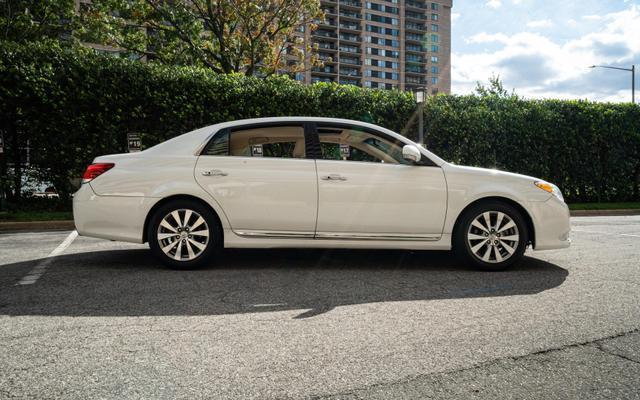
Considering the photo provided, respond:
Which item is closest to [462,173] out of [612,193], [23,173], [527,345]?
[527,345]

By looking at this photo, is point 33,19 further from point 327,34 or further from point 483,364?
point 327,34

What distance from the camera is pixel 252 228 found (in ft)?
16.9

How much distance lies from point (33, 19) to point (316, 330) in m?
24.5

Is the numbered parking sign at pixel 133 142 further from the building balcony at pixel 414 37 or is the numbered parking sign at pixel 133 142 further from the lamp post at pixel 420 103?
the building balcony at pixel 414 37

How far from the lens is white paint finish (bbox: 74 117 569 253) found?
201 inches

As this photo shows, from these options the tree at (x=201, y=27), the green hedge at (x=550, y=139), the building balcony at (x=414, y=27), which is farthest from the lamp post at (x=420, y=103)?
the building balcony at (x=414, y=27)

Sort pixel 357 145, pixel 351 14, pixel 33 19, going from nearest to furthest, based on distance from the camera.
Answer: pixel 357 145 < pixel 33 19 < pixel 351 14

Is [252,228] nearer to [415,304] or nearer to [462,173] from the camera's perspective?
[415,304]

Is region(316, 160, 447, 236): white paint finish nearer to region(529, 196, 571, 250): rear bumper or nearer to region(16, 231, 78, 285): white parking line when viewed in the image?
region(529, 196, 571, 250): rear bumper

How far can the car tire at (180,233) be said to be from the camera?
506 cm

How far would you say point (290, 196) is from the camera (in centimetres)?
514

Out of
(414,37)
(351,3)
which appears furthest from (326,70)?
(414,37)

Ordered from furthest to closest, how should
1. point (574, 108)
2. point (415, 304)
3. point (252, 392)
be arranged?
1. point (574, 108)
2. point (415, 304)
3. point (252, 392)

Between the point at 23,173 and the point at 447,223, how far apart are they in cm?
1010
